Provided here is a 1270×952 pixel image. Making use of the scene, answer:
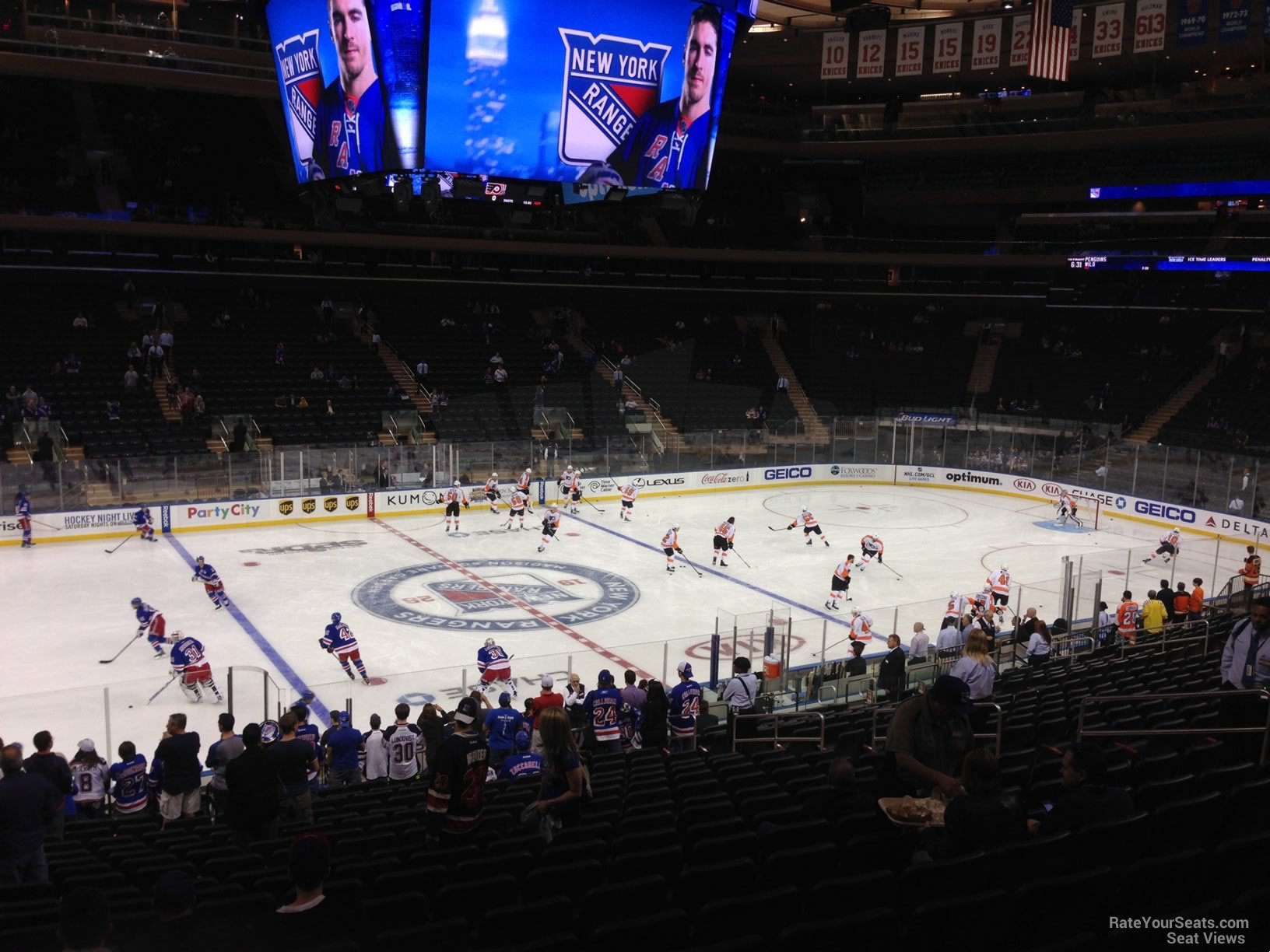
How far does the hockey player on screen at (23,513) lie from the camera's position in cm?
2628

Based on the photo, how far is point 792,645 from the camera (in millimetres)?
17891

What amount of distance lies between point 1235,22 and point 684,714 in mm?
27681

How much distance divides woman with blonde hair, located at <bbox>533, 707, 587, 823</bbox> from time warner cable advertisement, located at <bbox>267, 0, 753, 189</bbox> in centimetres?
1073

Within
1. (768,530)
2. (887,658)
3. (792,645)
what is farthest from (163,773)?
(768,530)

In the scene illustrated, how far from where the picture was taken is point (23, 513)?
1034 inches

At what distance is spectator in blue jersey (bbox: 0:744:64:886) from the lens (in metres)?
6.95

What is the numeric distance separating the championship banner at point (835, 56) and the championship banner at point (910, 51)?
1.68m

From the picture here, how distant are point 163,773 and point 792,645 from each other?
10.2 meters

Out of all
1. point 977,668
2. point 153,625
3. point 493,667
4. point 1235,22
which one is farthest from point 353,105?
point 1235,22

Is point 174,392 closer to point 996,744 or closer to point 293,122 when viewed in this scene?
point 293,122

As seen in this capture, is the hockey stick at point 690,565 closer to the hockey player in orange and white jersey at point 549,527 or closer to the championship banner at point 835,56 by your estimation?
the hockey player in orange and white jersey at point 549,527

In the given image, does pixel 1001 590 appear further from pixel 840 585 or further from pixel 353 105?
pixel 353 105

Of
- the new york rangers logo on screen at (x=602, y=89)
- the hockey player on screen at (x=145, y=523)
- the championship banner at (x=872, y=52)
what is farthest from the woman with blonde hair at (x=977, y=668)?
the championship banner at (x=872, y=52)

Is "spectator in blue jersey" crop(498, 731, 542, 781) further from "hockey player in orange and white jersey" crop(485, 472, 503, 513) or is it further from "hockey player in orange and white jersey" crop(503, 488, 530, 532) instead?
"hockey player in orange and white jersey" crop(485, 472, 503, 513)
